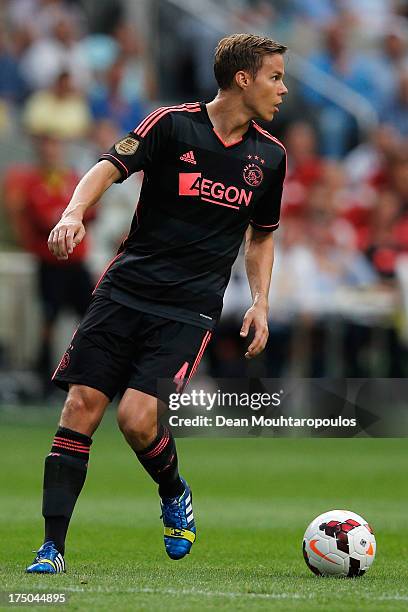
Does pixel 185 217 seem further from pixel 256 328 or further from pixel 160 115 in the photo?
pixel 256 328

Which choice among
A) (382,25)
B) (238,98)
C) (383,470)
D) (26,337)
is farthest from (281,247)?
(238,98)

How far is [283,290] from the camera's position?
17.1 meters

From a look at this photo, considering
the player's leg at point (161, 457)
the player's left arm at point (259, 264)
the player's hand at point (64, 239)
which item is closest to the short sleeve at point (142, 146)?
the player's hand at point (64, 239)

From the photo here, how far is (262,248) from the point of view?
7.59m

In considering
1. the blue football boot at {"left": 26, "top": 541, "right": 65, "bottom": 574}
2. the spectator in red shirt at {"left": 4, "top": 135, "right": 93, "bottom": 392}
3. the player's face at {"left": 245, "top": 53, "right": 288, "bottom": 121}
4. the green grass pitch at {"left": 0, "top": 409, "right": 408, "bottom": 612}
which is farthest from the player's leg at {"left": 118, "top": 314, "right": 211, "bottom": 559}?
the spectator in red shirt at {"left": 4, "top": 135, "right": 93, "bottom": 392}

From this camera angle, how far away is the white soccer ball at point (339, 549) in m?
6.79

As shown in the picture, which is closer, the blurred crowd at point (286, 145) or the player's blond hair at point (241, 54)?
the player's blond hair at point (241, 54)

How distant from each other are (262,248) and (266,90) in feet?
3.09

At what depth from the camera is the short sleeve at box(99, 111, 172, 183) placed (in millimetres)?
6762

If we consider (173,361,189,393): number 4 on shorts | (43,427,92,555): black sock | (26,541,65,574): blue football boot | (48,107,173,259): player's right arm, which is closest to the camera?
(48,107,173,259): player's right arm

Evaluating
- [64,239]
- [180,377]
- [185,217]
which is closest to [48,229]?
[185,217]

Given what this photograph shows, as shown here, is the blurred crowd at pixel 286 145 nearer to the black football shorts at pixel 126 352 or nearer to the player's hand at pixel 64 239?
the black football shorts at pixel 126 352

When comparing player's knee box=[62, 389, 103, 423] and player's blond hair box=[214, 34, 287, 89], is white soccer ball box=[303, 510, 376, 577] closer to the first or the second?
player's knee box=[62, 389, 103, 423]

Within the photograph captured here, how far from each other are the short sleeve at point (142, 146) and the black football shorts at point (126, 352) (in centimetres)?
72
